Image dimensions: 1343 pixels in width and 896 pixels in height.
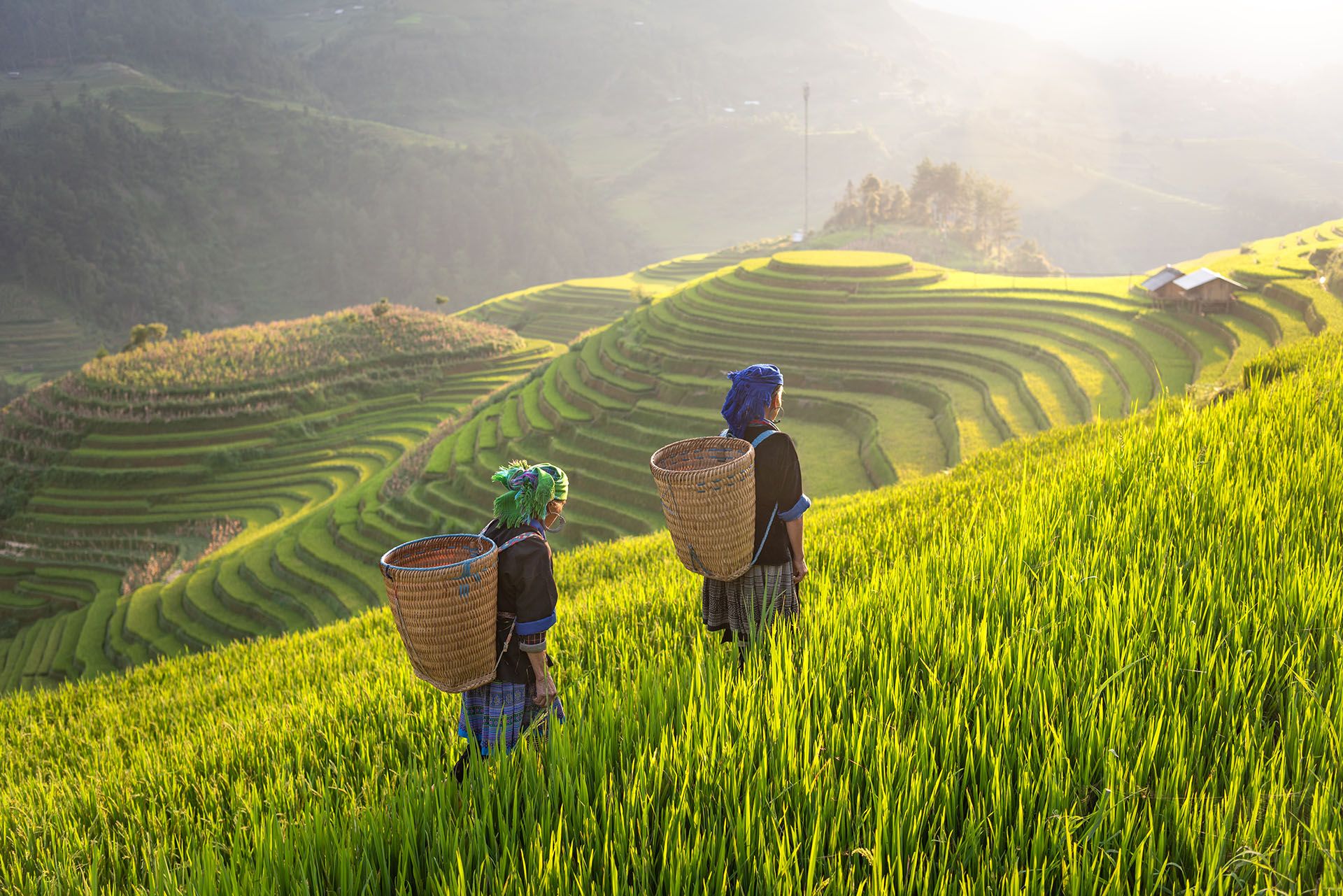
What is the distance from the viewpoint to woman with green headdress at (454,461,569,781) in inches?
123

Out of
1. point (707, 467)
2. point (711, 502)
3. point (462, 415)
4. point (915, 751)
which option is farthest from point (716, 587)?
point (462, 415)

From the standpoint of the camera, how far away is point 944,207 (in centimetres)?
6066

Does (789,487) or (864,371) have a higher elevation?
(789,487)

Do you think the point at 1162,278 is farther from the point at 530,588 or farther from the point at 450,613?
the point at 450,613

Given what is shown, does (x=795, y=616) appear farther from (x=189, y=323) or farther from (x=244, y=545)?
(x=189, y=323)

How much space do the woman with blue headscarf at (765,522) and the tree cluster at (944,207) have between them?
59837 millimetres

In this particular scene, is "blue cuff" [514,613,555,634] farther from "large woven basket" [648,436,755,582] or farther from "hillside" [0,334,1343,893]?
"large woven basket" [648,436,755,582]

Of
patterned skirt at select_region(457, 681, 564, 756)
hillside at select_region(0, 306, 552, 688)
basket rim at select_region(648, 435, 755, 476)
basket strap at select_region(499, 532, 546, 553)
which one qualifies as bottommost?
hillside at select_region(0, 306, 552, 688)

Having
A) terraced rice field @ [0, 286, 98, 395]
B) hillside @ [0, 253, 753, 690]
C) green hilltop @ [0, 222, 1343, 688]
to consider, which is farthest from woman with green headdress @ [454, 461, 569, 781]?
terraced rice field @ [0, 286, 98, 395]

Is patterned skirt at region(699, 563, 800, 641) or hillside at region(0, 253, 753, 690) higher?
patterned skirt at region(699, 563, 800, 641)

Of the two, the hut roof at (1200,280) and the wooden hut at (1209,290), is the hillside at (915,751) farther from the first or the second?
the wooden hut at (1209,290)

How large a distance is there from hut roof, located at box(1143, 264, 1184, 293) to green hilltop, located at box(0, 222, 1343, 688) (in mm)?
886

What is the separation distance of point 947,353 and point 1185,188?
167547 mm

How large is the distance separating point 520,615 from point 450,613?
0.40m
